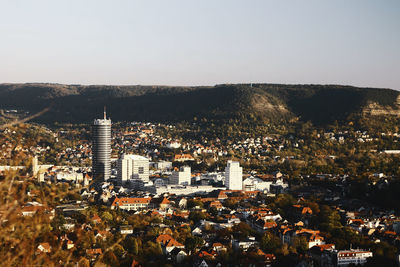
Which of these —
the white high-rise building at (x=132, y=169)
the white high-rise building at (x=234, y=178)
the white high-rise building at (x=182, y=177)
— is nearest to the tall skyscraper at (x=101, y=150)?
the white high-rise building at (x=132, y=169)

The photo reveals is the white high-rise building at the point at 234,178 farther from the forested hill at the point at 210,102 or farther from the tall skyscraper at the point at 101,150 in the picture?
the forested hill at the point at 210,102

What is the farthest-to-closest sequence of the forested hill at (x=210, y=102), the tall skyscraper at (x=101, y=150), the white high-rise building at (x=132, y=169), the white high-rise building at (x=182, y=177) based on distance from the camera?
the forested hill at (x=210, y=102)
the tall skyscraper at (x=101, y=150)
the white high-rise building at (x=132, y=169)
the white high-rise building at (x=182, y=177)

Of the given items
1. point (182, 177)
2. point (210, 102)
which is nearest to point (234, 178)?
point (182, 177)

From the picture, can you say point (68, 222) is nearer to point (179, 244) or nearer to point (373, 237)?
point (179, 244)

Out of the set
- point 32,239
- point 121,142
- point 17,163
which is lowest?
point 121,142

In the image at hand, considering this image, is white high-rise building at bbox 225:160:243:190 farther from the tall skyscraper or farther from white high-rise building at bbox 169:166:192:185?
the tall skyscraper

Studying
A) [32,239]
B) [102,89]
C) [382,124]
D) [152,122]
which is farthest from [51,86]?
[32,239]

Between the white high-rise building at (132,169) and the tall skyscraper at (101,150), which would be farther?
the tall skyscraper at (101,150)
